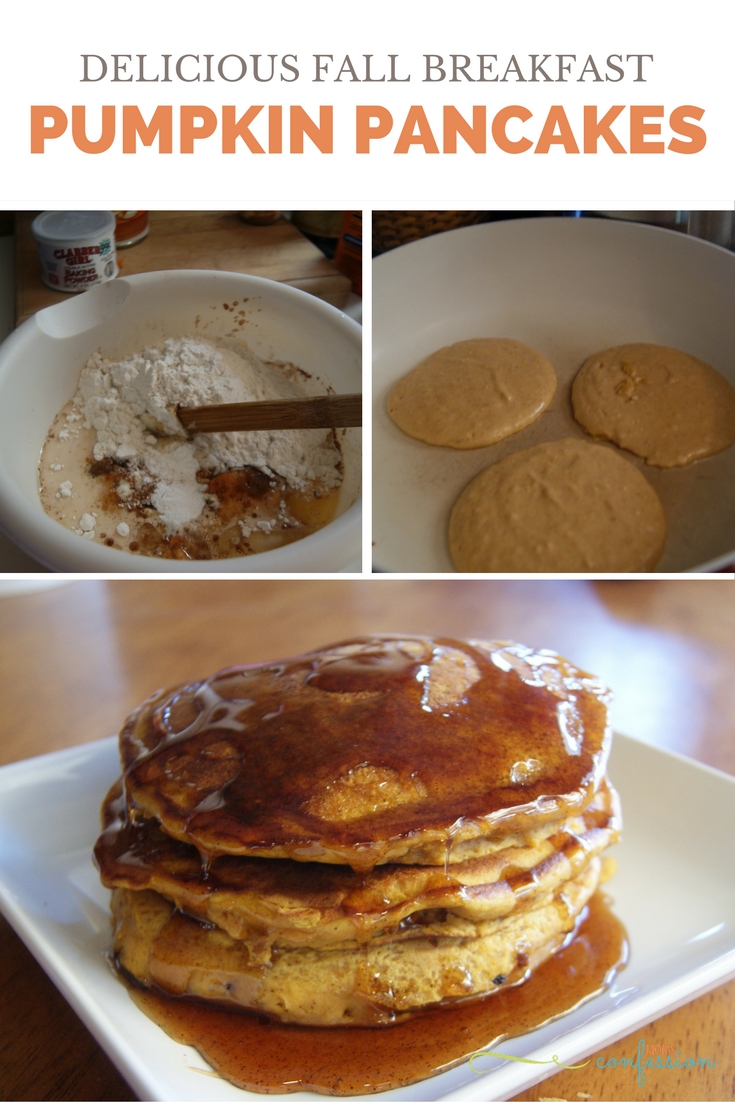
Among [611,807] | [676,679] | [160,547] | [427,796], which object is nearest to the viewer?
[427,796]

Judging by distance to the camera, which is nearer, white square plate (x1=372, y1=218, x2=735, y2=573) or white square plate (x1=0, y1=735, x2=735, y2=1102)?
white square plate (x1=0, y1=735, x2=735, y2=1102)

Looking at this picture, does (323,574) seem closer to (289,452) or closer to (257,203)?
(289,452)

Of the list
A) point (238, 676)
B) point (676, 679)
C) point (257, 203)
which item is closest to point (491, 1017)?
point (238, 676)

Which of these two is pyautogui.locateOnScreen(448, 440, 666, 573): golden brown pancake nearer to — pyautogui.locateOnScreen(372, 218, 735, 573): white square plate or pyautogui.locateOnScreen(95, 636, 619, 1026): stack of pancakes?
pyautogui.locateOnScreen(372, 218, 735, 573): white square plate

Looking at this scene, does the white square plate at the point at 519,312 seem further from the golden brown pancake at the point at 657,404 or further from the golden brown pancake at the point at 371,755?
the golden brown pancake at the point at 371,755

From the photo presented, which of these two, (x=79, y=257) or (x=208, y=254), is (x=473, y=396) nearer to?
(x=208, y=254)

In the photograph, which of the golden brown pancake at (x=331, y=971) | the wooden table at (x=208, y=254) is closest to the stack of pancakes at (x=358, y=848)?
the golden brown pancake at (x=331, y=971)

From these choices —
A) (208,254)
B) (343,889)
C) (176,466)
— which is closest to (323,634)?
(176,466)

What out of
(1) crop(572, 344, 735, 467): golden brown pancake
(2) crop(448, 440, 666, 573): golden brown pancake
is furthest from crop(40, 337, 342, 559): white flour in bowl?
(1) crop(572, 344, 735, 467): golden brown pancake
